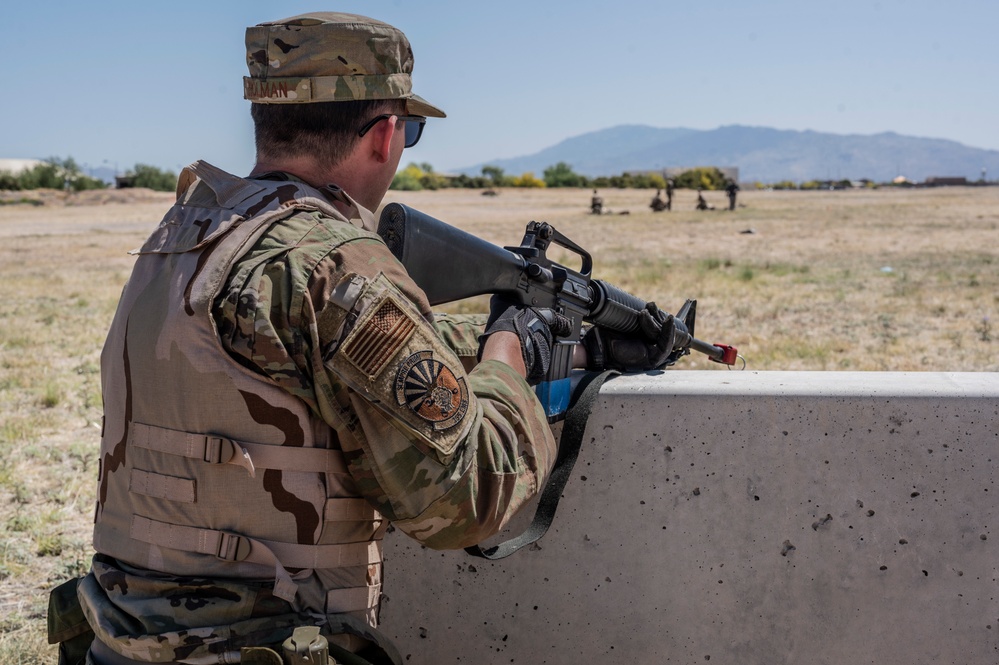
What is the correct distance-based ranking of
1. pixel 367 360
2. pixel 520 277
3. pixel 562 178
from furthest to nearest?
pixel 562 178 → pixel 520 277 → pixel 367 360

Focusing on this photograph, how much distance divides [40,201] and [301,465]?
44.9 meters

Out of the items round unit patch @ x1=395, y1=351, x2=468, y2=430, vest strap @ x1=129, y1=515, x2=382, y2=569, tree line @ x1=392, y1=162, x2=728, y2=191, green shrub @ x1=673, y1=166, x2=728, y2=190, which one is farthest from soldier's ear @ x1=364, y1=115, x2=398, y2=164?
green shrub @ x1=673, y1=166, x2=728, y2=190

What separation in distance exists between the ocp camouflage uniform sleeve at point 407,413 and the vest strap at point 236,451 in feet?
0.18

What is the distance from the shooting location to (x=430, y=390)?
5.56 ft

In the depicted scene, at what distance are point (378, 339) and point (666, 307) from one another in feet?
30.2

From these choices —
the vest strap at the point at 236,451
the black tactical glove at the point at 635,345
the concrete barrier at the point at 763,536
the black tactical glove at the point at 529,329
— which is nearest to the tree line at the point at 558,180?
the black tactical glove at the point at 635,345

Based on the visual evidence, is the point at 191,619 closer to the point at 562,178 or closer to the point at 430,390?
the point at 430,390

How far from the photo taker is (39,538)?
4031 mm

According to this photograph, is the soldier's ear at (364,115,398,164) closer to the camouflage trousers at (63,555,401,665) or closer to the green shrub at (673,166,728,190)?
the camouflage trousers at (63,555,401,665)

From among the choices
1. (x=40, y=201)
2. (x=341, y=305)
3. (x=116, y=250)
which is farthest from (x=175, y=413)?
(x=40, y=201)

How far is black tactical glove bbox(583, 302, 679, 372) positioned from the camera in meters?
2.86

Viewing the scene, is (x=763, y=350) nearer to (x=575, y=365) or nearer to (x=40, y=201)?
(x=575, y=365)

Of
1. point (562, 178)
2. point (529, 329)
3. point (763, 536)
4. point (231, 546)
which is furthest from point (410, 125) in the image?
point (562, 178)

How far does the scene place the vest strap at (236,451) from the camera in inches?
67.4
